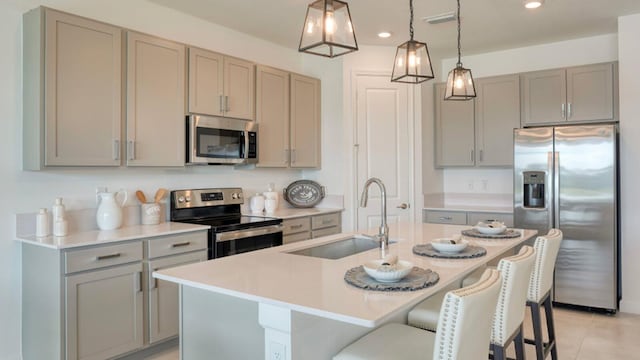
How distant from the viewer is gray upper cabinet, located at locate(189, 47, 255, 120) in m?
3.64

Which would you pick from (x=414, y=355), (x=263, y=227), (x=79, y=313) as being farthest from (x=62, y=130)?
(x=414, y=355)

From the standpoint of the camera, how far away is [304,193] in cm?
493

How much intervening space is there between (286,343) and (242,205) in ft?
9.92

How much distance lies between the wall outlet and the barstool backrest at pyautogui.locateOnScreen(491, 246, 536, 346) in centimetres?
95

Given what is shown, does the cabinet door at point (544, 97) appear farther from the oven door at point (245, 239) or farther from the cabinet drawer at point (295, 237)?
the oven door at point (245, 239)

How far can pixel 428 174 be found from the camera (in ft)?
16.9

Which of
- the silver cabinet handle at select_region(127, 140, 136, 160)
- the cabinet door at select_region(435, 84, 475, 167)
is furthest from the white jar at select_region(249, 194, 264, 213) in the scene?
the cabinet door at select_region(435, 84, 475, 167)

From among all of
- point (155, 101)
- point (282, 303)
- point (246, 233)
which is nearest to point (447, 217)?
point (246, 233)

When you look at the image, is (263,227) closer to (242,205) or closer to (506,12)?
(242,205)

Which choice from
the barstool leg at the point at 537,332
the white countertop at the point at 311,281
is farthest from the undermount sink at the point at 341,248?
the barstool leg at the point at 537,332

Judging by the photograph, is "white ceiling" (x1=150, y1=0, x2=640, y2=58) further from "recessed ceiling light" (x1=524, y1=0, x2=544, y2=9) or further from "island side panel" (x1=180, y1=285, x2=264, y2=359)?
"island side panel" (x1=180, y1=285, x2=264, y2=359)

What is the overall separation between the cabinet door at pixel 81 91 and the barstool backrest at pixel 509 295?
8.38ft

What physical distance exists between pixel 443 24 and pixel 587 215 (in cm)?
214

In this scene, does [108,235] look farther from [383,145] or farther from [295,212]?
[383,145]
